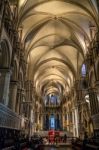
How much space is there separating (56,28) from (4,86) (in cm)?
1325

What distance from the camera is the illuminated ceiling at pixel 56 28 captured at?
17.3 m

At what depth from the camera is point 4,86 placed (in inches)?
479

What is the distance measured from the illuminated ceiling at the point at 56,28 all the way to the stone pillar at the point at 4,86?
22.6 feet

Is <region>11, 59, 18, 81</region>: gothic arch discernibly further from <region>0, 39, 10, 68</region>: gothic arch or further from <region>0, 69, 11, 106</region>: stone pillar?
<region>0, 69, 11, 106</region>: stone pillar

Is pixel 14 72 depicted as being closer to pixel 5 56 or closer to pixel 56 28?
pixel 5 56

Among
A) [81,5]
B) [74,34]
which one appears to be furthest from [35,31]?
[81,5]

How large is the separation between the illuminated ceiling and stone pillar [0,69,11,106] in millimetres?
6897

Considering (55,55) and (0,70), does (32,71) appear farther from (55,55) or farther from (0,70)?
(0,70)

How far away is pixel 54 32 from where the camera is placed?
22953 millimetres

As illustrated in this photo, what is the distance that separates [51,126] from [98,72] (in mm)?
36218

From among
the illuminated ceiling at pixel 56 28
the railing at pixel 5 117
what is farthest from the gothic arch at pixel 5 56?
the illuminated ceiling at pixel 56 28

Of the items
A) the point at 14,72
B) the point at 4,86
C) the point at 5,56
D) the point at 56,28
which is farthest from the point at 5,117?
the point at 56,28

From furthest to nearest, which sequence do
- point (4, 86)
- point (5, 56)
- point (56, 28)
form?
point (56, 28)
point (5, 56)
point (4, 86)

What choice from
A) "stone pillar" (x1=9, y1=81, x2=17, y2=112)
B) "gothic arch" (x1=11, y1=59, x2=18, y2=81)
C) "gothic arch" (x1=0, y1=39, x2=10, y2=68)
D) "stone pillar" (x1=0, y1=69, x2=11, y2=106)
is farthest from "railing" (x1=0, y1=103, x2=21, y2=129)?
"gothic arch" (x1=11, y1=59, x2=18, y2=81)
